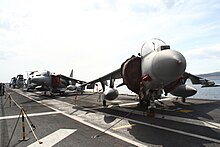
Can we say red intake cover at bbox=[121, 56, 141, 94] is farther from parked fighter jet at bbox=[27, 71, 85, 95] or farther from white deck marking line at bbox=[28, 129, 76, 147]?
parked fighter jet at bbox=[27, 71, 85, 95]

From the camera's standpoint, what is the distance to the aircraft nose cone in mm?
7156

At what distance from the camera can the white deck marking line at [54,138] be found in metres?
6.10

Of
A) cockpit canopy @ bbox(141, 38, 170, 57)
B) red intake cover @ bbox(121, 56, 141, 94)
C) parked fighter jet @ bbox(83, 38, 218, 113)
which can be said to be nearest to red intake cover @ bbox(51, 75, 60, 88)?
parked fighter jet @ bbox(83, 38, 218, 113)

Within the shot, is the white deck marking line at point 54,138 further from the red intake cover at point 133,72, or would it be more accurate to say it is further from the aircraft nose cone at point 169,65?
the red intake cover at point 133,72

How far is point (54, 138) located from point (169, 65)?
5171 mm

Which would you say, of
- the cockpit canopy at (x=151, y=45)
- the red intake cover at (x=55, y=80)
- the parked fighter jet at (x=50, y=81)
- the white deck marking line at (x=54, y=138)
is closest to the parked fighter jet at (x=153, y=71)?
the cockpit canopy at (x=151, y=45)

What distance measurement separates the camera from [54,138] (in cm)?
676

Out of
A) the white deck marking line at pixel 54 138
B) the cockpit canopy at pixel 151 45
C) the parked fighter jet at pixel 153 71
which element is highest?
the cockpit canopy at pixel 151 45

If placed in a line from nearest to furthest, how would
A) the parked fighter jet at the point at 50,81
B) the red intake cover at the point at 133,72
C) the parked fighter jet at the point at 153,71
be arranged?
the parked fighter jet at the point at 153,71, the red intake cover at the point at 133,72, the parked fighter jet at the point at 50,81

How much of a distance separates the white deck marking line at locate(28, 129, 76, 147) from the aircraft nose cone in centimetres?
444

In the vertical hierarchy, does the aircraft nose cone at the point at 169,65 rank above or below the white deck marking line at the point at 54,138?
above

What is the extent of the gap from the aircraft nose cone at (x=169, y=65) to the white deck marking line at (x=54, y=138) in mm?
4439

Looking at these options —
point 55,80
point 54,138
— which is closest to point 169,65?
point 54,138

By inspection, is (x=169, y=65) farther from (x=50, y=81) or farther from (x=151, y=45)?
(x=50, y=81)
